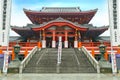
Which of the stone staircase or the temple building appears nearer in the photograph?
the stone staircase

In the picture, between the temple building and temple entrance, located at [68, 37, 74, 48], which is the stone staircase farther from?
temple entrance, located at [68, 37, 74, 48]

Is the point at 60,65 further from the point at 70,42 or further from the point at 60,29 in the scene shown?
the point at 70,42

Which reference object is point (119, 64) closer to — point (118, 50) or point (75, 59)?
point (118, 50)

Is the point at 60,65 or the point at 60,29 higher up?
the point at 60,29

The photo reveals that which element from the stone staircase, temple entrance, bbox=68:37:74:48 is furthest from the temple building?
the stone staircase

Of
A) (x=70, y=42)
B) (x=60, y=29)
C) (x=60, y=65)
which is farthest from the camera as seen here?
(x=70, y=42)

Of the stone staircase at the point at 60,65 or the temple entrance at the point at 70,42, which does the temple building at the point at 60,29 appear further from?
the stone staircase at the point at 60,65

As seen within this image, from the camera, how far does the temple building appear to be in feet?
114

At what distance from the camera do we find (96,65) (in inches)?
769

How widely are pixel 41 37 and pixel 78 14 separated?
23.4 ft

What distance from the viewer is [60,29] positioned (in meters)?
35.6

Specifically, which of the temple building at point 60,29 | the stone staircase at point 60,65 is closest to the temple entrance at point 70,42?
the temple building at point 60,29

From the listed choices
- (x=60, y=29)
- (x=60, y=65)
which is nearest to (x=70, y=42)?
(x=60, y=29)

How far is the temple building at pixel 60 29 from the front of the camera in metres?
34.6
